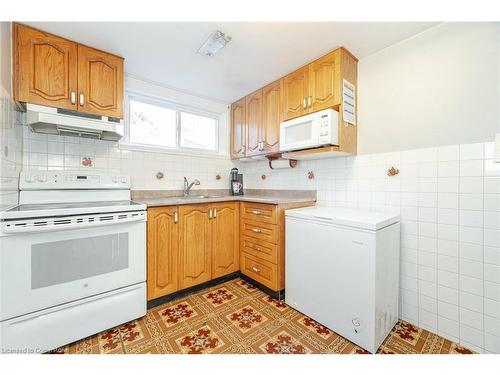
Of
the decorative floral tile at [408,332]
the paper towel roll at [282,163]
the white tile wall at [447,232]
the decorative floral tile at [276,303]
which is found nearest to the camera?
the white tile wall at [447,232]

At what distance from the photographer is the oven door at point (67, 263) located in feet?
3.97

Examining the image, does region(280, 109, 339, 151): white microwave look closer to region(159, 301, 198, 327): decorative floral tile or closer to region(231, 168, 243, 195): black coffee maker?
region(231, 168, 243, 195): black coffee maker

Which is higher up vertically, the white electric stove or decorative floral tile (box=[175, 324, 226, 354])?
the white electric stove

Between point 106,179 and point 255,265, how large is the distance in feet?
5.39

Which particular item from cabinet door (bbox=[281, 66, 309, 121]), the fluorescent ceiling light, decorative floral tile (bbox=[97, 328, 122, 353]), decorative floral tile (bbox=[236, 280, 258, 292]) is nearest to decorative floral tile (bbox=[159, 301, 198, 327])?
decorative floral tile (bbox=[97, 328, 122, 353])

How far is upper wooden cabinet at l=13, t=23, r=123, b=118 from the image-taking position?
1.48 meters

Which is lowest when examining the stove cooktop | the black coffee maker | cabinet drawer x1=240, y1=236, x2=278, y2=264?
cabinet drawer x1=240, y1=236, x2=278, y2=264

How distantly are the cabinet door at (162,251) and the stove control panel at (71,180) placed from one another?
1.85ft

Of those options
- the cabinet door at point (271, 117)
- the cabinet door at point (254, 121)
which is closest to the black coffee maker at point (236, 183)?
the cabinet door at point (254, 121)

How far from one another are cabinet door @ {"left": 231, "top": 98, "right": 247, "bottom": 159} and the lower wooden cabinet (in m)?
0.84

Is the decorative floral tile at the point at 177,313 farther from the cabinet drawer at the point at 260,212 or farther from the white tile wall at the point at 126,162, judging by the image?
the white tile wall at the point at 126,162

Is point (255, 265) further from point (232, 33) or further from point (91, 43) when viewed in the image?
point (91, 43)

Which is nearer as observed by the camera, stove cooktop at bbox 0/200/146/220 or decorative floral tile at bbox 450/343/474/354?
stove cooktop at bbox 0/200/146/220

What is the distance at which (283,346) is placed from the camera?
4.54 feet
